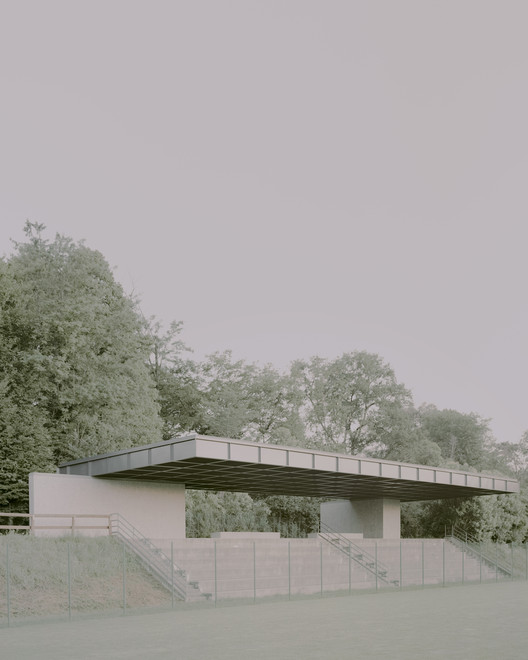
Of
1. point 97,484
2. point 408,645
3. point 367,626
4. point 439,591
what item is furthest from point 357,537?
point 408,645

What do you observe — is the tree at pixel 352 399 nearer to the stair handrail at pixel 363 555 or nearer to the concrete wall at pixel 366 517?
the concrete wall at pixel 366 517

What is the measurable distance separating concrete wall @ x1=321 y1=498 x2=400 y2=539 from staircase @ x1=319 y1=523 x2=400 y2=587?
308 inches

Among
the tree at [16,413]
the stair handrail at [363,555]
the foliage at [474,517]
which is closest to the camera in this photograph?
the tree at [16,413]

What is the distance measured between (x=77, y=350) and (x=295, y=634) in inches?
1290

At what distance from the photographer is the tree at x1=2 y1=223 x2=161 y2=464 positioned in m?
48.4

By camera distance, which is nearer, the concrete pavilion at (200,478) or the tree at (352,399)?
the concrete pavilion at (200,478)

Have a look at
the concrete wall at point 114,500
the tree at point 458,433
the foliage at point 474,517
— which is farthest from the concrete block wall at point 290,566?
the tree at point 458,433

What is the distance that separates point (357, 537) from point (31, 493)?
22583 mm

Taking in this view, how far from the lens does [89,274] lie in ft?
181

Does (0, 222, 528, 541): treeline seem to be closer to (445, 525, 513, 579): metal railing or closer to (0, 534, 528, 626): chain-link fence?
(445, 525, 513, 579): metal railing

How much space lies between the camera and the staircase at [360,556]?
44281 mm

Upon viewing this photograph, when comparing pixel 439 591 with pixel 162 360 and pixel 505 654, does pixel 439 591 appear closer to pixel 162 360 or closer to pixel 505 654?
pixel 505 654

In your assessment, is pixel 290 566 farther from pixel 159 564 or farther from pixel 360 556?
pixel 360 556

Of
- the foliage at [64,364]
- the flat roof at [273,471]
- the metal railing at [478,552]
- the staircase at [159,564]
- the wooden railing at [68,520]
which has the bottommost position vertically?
the metal railing at [478,552]
